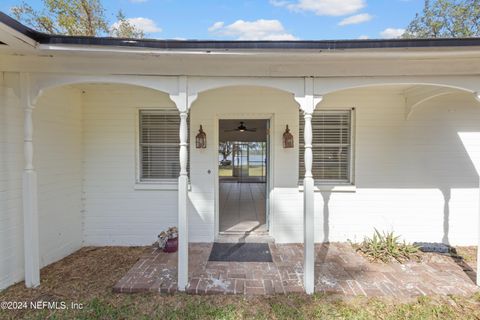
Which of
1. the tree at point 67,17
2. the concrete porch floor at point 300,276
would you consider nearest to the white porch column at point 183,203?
the concrete porch floor at point 300,276

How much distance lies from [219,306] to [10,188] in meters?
2.78

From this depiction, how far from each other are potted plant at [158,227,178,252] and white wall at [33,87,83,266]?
1449 mm

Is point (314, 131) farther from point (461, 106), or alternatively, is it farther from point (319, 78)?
point (461, 106)

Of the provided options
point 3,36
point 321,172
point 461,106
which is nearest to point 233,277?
point 321,172

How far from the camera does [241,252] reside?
12.4 feet

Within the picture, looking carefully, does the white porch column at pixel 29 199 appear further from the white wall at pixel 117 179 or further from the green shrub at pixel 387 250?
the green shrub at pixel 387 250

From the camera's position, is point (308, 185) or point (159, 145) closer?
point (308, 185)

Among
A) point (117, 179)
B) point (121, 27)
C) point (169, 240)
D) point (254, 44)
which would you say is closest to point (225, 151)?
point (121, 27)

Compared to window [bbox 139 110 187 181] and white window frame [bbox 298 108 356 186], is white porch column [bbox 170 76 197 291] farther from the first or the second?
white window frame [bbox 298 108 356 186]

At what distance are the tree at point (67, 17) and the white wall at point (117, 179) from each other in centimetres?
517

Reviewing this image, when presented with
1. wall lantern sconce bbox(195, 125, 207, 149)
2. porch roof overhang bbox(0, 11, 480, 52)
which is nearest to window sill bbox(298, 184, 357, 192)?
wall lantern sconce bbox(195, 125, 207, 149)

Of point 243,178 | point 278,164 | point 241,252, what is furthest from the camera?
point 243,178

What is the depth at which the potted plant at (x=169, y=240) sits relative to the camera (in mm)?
3795

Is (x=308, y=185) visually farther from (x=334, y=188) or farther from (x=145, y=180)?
(x=145, y=180)
